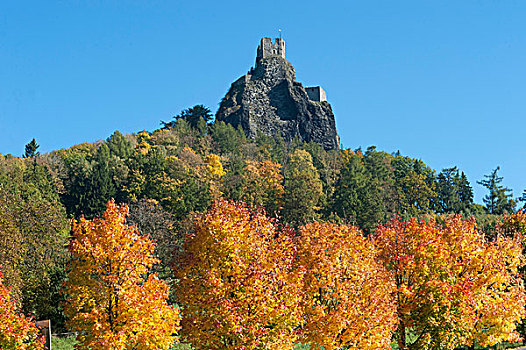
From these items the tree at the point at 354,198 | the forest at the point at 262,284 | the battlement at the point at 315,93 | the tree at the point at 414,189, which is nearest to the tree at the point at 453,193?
the tree at the point at 414,189

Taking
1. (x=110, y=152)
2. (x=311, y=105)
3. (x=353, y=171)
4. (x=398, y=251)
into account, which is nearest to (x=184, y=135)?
(x=110, y=152)

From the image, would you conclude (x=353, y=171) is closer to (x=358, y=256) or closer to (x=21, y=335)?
(x=358, y=256)

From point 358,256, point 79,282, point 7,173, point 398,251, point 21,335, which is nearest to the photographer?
point 21,335

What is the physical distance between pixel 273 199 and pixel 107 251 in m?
58.6

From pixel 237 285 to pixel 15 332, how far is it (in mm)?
9113

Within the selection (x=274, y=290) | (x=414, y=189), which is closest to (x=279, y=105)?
(x=414, y=189)

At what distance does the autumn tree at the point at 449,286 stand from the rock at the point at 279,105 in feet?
345

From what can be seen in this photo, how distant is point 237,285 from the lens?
25.3 m

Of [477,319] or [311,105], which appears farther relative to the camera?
[311,105]

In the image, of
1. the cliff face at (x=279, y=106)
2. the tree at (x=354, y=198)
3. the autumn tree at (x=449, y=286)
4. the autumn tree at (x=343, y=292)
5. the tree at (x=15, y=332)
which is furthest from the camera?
the cliff face at (x=279, y=106)

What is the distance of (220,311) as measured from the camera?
2406 cm

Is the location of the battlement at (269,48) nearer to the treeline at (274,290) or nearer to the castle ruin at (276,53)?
the castle ruin at (276,53)

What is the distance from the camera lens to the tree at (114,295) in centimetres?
2375

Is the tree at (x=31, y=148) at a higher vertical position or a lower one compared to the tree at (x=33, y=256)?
higher
